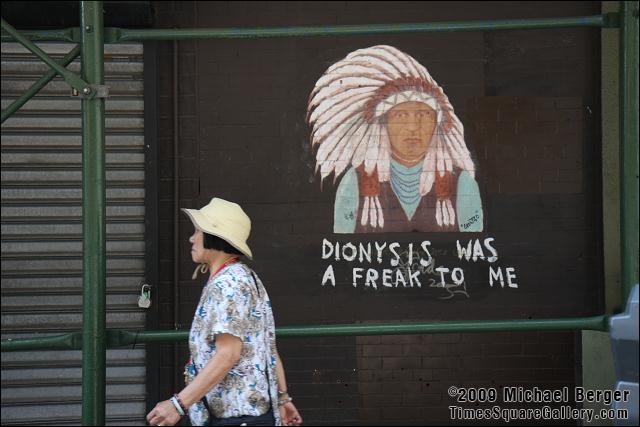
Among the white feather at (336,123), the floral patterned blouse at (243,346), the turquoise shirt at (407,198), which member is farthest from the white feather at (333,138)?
the floral patterned blouse at (243,346)

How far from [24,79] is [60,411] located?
2410mm

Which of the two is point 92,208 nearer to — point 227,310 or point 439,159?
point 227,310

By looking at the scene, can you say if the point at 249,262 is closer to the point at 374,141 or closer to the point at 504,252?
the point at 374,141

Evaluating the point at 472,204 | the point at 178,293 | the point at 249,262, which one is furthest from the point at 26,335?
the point at 472,204

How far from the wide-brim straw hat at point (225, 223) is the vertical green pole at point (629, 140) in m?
1.96

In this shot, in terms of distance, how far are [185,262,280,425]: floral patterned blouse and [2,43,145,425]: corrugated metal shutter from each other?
291 cm

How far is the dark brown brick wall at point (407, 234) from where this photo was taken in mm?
6793

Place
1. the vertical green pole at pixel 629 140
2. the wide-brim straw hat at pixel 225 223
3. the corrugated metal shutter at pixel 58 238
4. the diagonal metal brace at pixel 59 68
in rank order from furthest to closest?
the corrugated metal shutter at pixel 58 238, the vertical green pole at pixel 629 140, the diagonal metal brace at pixel 59 68, the wide-brim straw hat at pixel 225 223

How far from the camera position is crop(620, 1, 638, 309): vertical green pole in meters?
4.70

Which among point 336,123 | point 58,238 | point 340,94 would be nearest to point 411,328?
point 336,123

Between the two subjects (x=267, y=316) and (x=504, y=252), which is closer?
(x=267, y=316)

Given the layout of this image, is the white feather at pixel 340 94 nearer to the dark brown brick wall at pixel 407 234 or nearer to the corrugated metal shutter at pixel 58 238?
the dark brown brick wall at pixel 407 234

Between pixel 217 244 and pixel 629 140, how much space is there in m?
2.17

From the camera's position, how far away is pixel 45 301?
671 centimetres
